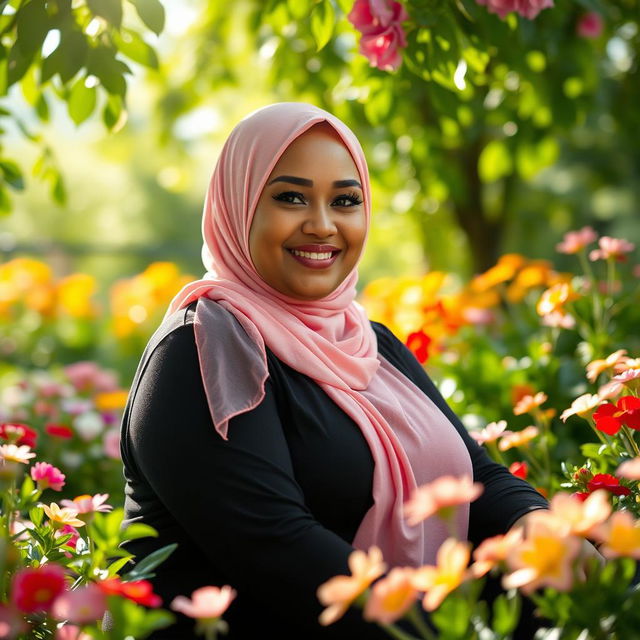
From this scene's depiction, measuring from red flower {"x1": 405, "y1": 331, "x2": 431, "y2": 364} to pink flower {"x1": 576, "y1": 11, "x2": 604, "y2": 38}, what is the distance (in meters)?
1.38

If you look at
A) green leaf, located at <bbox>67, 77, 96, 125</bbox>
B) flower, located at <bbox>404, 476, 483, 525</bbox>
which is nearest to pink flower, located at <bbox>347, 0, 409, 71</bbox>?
green leaf, located at <bbox>67, 77, 96, 125</bbox>

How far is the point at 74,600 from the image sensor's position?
1104mm

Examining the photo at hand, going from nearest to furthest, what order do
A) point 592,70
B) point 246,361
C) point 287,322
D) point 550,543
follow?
point 550,543, point 246,361, point 287,322, point 592,70

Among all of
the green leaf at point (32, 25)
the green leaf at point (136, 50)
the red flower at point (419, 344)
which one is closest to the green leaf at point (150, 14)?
the green leaf at point (32, 25)

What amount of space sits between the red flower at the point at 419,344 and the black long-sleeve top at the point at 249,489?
0.79 meters

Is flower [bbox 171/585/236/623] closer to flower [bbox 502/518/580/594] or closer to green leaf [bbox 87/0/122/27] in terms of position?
flower [bbox 502/518/580/594]

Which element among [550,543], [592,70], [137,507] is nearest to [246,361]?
[137,507]

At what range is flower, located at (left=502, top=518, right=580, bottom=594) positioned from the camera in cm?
105

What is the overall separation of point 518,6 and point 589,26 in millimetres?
1184

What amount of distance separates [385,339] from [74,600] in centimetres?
Answer: 119

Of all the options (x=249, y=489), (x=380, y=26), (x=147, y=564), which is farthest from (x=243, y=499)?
(x=380, y=26)

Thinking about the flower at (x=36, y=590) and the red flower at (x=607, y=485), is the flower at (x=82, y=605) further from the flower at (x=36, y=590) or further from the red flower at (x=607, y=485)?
the red flower at (x=607, y=485)

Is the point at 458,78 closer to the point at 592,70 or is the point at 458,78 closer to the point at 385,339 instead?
the point at 385,339

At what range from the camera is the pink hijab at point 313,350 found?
1.71 metres
